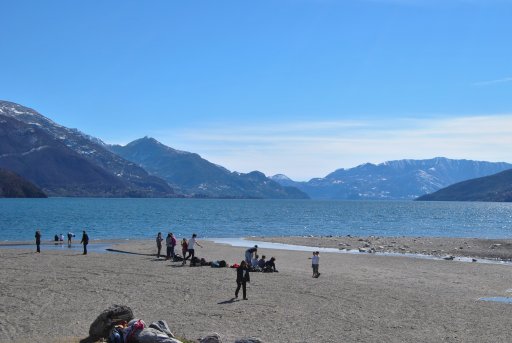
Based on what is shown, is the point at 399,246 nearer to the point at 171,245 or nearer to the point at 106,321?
the point at 171,245

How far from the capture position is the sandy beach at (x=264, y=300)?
65.4ft

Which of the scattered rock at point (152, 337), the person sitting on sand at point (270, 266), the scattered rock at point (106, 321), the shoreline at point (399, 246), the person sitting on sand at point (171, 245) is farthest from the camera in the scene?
the shoreline at point (399, 246)

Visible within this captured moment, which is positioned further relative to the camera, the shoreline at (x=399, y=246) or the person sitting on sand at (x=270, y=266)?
the shoreline at (x=399, y=246)

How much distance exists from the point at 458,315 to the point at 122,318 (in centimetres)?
1396

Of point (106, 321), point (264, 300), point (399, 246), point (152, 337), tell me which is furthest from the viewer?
point (399, 246)

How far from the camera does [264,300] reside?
85.1ft

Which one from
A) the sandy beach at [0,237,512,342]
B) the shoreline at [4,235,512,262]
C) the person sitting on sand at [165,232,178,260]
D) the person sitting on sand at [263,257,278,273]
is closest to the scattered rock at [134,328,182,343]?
the sandy beach at [0,237,512,342]

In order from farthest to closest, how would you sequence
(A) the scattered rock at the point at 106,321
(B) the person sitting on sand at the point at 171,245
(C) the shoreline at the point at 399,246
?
(C) the shoreline at the point at 399,246 → (B) the person sitting on sand at the point at 171,245 → (A) the scattered rock at the point at 106,321

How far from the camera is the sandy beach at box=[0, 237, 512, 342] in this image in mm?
19938

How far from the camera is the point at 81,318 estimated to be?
21.2m

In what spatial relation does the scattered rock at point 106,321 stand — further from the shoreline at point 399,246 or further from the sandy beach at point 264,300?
the shoreline at point 399,246

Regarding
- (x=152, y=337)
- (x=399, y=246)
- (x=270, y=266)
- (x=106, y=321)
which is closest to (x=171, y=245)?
(x=270, y=266)

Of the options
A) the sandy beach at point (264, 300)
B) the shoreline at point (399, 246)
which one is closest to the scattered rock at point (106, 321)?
the sandy beach at point (264, 300)

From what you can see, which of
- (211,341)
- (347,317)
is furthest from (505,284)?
(211,341)
